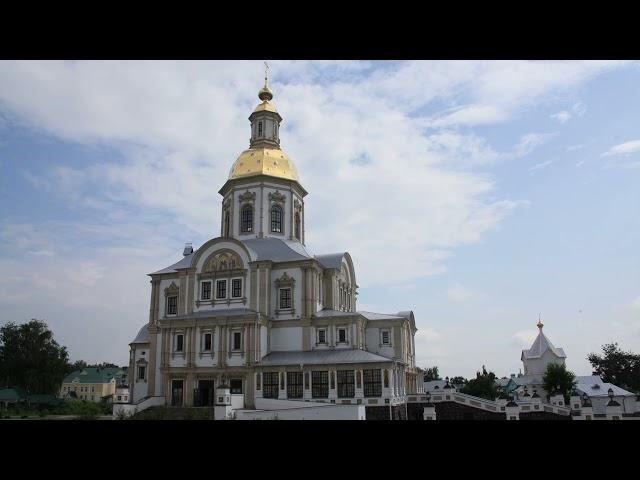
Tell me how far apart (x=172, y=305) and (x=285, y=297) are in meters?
9.33

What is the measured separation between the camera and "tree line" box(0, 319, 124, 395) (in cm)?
6084

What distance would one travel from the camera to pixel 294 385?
3691 cm

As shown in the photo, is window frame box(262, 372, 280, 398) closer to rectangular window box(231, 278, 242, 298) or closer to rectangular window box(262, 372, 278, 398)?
rectangular window box(262, 372, 278, 398)

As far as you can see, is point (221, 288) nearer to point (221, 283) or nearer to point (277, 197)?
point (221, 283)

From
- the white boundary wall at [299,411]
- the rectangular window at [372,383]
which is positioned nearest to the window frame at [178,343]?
the white boundary wall at [299,411]

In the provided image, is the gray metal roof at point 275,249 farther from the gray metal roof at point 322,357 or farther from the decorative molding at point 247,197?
the gray metal roof at point 322,357

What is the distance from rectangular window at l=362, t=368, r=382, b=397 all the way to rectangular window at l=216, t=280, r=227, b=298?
12382 millimetres

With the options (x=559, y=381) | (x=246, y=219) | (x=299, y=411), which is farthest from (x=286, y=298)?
(x=559, y=381)

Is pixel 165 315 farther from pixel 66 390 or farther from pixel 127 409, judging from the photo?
pixel 66 390

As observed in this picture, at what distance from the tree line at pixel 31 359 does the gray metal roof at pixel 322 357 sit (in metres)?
36.2

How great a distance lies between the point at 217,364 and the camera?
1519 inches
